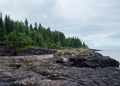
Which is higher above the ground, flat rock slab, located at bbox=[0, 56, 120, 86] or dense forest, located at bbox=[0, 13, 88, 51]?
dense forest, located at bbox=[0, 13, 88, 51]

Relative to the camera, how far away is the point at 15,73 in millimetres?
33844

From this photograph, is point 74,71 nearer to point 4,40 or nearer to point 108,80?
point 108,80

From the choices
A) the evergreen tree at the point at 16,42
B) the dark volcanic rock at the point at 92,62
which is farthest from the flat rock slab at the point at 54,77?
the evergreen tree at the point at 16,42

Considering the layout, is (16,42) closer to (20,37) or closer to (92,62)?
(20,37)

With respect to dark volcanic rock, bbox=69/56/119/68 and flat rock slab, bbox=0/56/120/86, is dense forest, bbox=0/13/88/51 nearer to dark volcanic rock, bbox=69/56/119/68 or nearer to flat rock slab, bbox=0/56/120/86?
→ dark volcanic rock, bbox=69/56/119/68

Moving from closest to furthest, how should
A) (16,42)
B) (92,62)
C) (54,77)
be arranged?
(54,77) < (92,62) < (16,42)

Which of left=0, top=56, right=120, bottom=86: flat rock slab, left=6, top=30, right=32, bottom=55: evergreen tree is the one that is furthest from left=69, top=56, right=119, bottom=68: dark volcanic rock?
left=6, top=30, right=32, bottom=55: evergreen tree

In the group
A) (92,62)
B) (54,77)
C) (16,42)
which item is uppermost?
(16,42)

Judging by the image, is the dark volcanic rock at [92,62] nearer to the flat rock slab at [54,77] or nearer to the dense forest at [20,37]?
the flat rock slab at [54,77]

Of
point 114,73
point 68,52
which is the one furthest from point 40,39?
point 114,73

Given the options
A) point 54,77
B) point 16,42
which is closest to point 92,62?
point 54,77

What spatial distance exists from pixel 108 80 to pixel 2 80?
35.7ft

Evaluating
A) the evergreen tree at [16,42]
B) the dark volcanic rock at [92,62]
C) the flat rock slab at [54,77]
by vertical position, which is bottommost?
the flat rock slab at [54,77]

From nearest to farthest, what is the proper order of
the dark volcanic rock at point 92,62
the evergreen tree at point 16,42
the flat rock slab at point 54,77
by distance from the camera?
the flat rock slab at point 54,77, the dark volcanic rock at point 92,62, the evergreen tree at point 16,42
